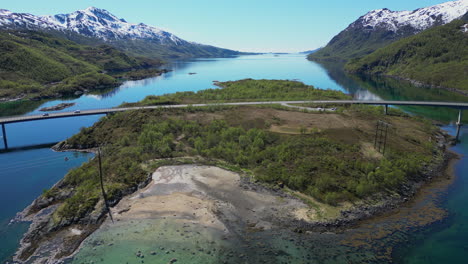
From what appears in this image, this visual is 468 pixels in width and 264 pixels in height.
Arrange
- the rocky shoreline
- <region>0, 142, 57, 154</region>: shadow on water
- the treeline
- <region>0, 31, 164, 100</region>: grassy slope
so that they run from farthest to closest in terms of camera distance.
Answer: <region>0, 31, 164, 100</region>: grassy slope
<region>0, 142, 57, 154</region>: shadow on water
the treeline
the rocky shoreline

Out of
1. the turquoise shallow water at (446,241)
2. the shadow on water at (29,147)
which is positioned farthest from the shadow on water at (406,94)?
the shadow on water at (29,147)

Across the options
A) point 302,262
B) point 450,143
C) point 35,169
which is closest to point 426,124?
point 450,143

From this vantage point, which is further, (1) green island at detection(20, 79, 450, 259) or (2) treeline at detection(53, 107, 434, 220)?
(2) treeline at detection(53, 107, 434, 220)

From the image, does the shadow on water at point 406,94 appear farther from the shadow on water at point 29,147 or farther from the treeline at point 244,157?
the shadow on water at point 29,147

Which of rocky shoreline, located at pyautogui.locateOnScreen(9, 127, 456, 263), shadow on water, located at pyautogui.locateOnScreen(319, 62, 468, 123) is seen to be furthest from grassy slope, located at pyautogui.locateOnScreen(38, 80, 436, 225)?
shadow on water, located at pyautogui.locateOnScreen(319, 62, 468, 123)

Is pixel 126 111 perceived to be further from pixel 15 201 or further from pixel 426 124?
pixel 426 124

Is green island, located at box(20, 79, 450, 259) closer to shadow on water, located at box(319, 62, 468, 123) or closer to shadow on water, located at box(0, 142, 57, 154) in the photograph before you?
Answer: shadow on water, located at box(0, 142, 57, 154)
